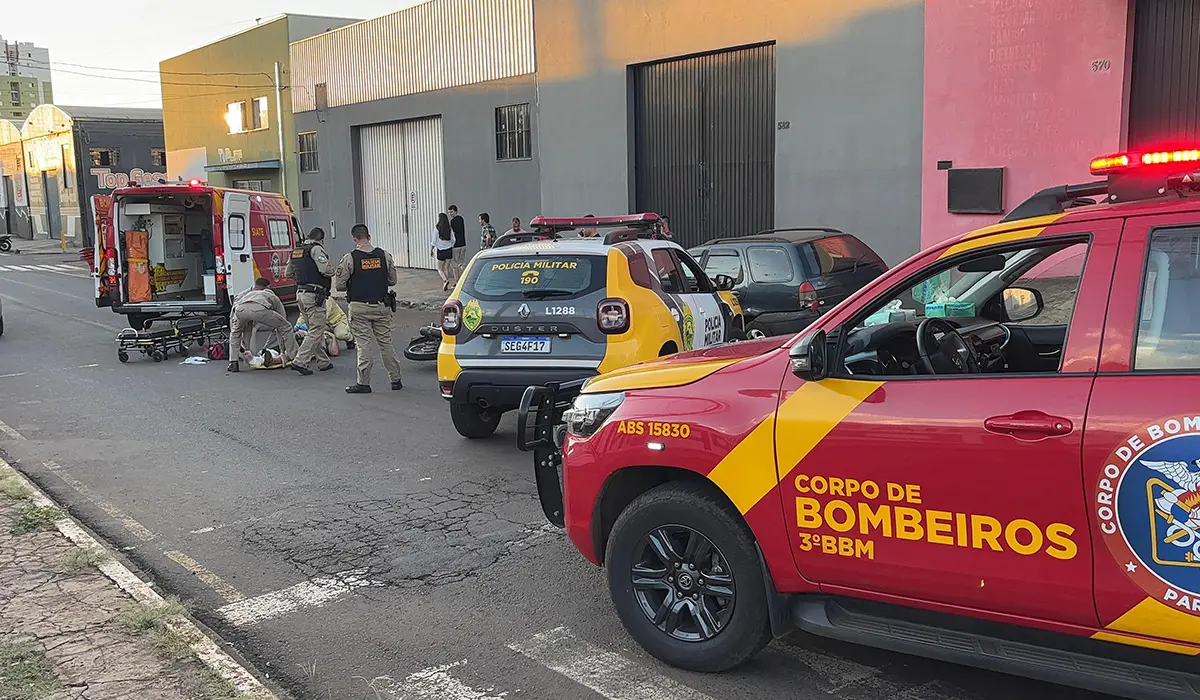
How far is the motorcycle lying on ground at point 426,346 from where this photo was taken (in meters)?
12.0

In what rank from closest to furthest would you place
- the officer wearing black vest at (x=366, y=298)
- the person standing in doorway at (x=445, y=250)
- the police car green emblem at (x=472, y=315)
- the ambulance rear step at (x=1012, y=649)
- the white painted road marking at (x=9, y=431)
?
the ambulance rear step at (x=1012, y=649)
the police car green emblem at (x=472, y=315)
the white painted road marking at (x=9, y=431)
the officer wearing black vest at (x=366, y=298)
the person standing in doorway at (x=445, y=250)

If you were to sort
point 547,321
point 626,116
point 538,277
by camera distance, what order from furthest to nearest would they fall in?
point 626,116, point 538,277, point 547,321

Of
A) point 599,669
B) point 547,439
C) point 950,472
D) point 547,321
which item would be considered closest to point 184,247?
point 547,321

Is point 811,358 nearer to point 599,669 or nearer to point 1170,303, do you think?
point 1170,303

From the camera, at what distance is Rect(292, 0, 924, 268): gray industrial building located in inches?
619

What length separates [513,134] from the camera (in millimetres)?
23375

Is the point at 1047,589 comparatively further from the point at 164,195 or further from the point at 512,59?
the point at 512,59

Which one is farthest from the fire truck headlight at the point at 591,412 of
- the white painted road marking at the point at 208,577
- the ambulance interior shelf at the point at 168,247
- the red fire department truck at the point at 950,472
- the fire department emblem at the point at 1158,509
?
the ambulance interior shelf at the point at 168,247

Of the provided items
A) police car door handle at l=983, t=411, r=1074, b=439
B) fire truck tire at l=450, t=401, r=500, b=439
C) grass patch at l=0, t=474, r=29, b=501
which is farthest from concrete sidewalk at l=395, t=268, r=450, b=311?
police car door handle at l=983, t=411, r=1074, b=439

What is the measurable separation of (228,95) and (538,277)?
103 ft

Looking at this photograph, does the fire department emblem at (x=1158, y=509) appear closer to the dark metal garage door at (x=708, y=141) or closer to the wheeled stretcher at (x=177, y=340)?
the wheeled stretcher at (x=177, y=340)

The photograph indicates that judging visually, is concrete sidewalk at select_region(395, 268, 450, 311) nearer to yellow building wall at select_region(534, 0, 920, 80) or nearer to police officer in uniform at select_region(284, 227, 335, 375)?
yellow building wall at select_region(534, 0, 920, 80)

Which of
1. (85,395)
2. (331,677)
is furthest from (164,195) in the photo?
(331,677)

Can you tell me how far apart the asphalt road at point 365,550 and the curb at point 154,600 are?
0.53ft
